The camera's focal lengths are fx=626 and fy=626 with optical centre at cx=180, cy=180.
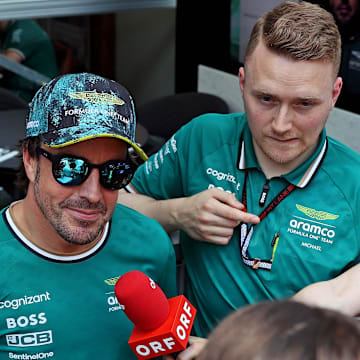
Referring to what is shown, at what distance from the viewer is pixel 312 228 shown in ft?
5.98

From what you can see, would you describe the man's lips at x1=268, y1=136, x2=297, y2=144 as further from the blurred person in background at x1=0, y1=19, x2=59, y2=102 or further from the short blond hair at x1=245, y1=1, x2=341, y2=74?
the blurred person in background at x1=0, y1=19, x2=59, y2=102

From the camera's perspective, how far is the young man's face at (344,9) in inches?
119

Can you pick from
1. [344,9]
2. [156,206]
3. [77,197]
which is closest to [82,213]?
[77,197]

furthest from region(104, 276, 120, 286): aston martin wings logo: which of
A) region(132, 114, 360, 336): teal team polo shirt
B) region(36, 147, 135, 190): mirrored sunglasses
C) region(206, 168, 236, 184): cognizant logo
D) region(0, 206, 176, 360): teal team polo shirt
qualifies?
region(206, 168, 236, 184): cognizant logo

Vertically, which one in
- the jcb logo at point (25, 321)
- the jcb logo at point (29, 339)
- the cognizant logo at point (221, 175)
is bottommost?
the jcb logo at point (29, 339)

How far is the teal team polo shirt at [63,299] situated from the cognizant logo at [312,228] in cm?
46

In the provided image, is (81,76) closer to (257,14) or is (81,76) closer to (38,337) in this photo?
(38,337)

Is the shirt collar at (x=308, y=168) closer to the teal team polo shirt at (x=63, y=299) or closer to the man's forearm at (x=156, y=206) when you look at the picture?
the man's forearm at (x=156, y=206)

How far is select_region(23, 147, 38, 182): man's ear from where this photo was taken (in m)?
1.59

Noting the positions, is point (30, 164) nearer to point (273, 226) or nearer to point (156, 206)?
point (156, 206)

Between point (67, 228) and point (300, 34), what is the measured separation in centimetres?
83

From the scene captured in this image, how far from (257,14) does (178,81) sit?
121 cm

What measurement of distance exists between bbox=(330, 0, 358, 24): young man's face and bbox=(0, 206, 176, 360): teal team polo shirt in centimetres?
190

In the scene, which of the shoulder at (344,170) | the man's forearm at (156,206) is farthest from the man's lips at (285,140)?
the man's forearm at (156,206)
